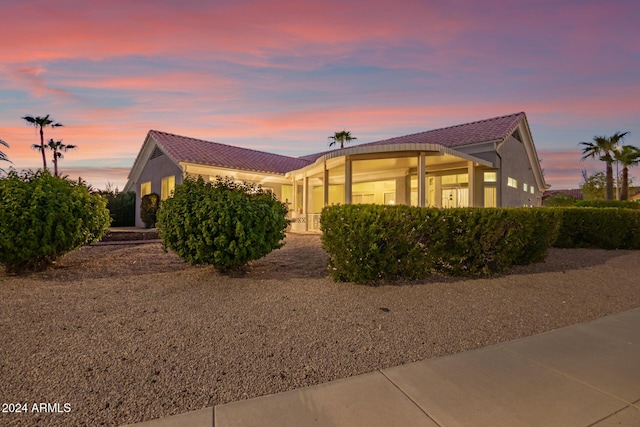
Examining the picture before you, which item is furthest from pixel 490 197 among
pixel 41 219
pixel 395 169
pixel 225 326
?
pixel 41 219

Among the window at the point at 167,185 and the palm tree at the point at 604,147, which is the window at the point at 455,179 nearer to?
the window at the point at 167,185

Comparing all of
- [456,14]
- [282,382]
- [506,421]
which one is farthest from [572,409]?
[456,14]

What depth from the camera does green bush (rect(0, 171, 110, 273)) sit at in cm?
562

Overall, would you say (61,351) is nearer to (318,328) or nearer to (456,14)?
(318,328)

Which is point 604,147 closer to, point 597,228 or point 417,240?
point 597,228

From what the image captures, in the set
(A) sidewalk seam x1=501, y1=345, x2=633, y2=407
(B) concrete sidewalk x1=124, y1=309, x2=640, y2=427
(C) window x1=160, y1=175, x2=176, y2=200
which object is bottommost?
(A) sidewalk seam x1=501, y1=345, x2=633, y2=407

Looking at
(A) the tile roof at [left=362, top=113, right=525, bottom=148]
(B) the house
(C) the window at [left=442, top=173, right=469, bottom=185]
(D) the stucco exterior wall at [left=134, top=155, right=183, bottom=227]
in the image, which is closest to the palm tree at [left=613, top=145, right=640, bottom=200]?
(B) the house

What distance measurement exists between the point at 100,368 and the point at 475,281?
5.89 metres

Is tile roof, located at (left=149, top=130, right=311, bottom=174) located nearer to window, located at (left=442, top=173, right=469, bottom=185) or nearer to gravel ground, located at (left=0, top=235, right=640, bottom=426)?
window, located at (left=442, top=173, right=469, bottom=185)

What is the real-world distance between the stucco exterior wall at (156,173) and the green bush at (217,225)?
11062 mm

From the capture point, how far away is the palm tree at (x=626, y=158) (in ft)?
97.5

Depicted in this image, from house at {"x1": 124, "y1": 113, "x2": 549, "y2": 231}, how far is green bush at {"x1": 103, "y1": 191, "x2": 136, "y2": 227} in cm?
144

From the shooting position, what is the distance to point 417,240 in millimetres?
5816

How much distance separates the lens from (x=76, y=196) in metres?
6.55
